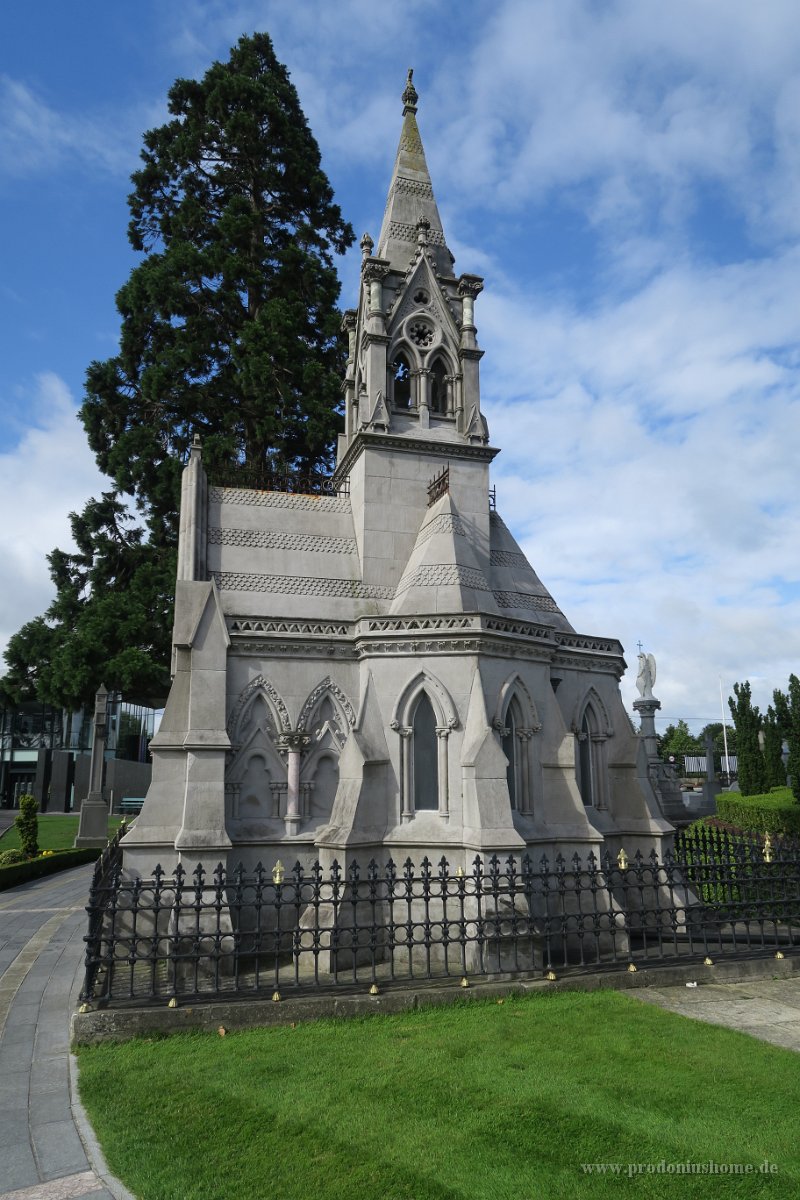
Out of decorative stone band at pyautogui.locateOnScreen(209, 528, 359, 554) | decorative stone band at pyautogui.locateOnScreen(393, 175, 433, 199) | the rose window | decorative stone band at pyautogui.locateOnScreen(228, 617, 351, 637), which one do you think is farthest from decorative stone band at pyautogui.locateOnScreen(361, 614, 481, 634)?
decorative stone band at pyautogui.locateOnScreen(393, 175, 433, 199)

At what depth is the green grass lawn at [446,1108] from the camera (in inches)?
223

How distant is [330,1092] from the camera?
7.26 meters

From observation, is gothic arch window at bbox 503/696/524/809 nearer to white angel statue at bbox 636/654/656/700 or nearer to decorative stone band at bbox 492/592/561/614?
decorative stone band at bbox 492/592/561/614

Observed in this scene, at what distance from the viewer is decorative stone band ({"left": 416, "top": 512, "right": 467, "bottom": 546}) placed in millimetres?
15453

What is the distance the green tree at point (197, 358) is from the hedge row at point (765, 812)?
21273 mm

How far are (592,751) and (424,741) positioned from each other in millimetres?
4552

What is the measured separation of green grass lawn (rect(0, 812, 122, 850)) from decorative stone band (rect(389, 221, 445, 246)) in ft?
75.6

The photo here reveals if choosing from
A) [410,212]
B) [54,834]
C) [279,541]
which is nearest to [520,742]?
[279,541]

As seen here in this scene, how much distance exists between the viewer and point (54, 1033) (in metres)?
9.05

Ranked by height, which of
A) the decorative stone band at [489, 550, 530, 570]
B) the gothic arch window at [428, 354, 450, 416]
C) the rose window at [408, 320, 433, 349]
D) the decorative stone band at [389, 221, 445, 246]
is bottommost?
the decorative stone band at [489, 550, 530, 570]

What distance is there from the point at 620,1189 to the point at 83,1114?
4.61 m

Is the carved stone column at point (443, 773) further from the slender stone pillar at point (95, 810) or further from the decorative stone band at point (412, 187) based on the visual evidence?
the slender stone pillar at point (95, 810)

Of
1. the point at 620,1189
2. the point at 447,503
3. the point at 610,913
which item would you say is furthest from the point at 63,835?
the point at 620,1189

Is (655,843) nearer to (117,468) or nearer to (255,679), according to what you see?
(255,679)
